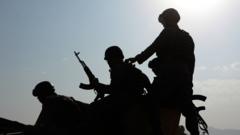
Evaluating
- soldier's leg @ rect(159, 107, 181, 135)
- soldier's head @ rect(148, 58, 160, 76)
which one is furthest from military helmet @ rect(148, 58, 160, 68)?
soldier's leg @ rect(159, 107, 181, 135)

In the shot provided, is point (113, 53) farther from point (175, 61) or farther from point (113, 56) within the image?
point (175, 61)

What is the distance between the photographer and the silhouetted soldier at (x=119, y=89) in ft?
26.9

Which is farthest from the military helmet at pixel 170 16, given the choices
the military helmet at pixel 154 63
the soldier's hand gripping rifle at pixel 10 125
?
the soldier's hand gripping rifle at pixel 10 125

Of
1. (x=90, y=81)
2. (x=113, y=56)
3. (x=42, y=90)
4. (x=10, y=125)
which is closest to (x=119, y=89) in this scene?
(x=113, y=56)

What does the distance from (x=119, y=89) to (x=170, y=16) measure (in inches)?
83.4

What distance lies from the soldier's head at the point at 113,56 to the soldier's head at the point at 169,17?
128 cm

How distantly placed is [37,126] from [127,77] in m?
2.00

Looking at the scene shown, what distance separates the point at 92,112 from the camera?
27.1ft

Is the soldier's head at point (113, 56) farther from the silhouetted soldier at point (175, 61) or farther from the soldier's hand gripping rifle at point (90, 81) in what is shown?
the soldier's hand gripping rifle at point (90, 81)

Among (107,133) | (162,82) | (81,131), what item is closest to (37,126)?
(81,131)

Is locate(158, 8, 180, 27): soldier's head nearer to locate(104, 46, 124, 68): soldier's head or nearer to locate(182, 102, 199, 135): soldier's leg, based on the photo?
locate(104, 46, 124, 68): soldier's head

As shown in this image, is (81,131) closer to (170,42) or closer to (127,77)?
(127,77)

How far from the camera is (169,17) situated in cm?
941

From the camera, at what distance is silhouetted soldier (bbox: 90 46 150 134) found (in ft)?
26.9
